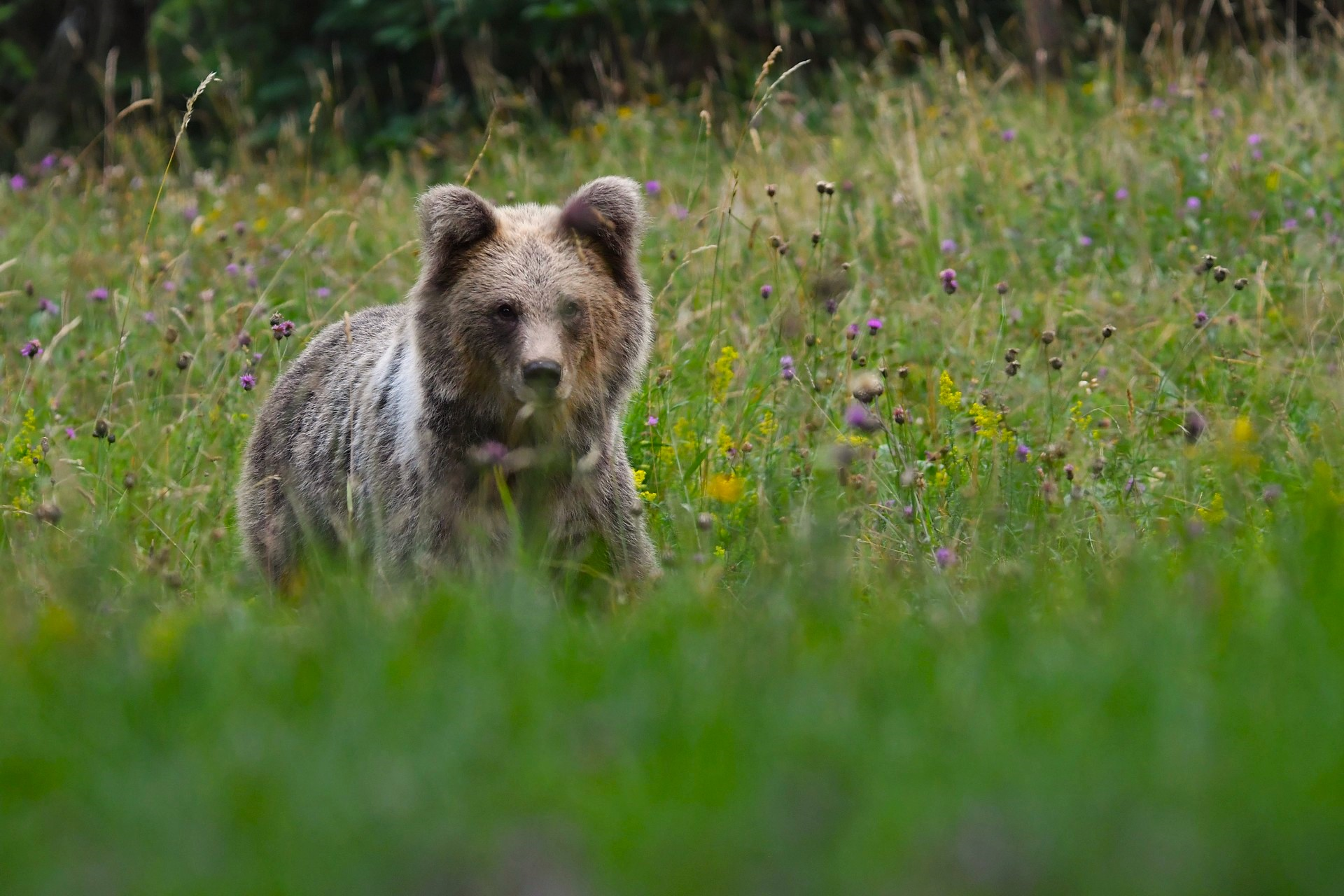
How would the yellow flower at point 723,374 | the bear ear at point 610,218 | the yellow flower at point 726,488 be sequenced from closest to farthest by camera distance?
the yellow flower at point 726,488 < the bear ear at point 610,218 < the yellow flower at point 723,374

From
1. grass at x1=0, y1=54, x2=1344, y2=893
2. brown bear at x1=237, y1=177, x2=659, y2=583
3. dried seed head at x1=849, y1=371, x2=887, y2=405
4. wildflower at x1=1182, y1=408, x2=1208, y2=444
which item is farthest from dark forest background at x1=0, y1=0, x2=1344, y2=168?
wildflower at x1=1182, y1=408, x2=1208, y2=444

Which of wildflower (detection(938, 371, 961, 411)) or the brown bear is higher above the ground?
the brown bear

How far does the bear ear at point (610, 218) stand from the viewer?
184 inches

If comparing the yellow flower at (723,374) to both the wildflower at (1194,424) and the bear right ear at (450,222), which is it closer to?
the bear right ear at (450,222)

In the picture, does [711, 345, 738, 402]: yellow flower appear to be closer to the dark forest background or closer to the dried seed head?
the dried seed head

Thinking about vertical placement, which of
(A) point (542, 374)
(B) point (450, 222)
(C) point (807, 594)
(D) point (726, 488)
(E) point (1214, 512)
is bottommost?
(E) point (1214, 512)

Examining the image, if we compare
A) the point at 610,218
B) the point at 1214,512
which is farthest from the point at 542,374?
the point at 1214,512

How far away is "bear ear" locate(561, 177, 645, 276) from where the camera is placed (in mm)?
4668

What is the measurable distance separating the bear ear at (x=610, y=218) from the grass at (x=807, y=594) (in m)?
0.68

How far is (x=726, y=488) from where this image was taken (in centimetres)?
398

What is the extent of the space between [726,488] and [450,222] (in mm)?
1310

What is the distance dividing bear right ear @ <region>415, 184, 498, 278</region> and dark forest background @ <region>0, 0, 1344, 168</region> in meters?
6.12

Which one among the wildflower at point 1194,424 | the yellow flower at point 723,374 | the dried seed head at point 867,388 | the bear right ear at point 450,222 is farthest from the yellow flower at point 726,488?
the wildflower at point 1194,424

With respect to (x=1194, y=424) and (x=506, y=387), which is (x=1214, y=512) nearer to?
(x=1194, y=424)
